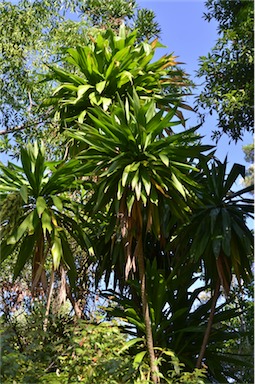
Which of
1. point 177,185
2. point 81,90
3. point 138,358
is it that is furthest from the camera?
point 81,90

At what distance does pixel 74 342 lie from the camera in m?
3.75

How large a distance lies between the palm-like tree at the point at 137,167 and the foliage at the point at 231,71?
51 cm

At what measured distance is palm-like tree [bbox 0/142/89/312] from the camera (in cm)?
468

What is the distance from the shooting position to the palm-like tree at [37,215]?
184 inches

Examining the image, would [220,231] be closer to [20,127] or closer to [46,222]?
[46,222]

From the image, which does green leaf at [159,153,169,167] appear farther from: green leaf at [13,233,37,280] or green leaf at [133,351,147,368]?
green leaf at [133,351,147,368]

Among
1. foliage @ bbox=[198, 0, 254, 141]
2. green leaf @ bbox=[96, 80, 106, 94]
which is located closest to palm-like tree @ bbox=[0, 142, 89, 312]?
green leaf @ bbox=[96, 80, 106, 94]

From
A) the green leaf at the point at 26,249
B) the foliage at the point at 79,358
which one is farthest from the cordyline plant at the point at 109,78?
the foliage at the point at 79,358

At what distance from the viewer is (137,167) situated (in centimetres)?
452

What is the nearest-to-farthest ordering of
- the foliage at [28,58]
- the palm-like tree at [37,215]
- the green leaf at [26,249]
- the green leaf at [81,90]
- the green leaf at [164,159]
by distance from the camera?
the green leaf at [164,159] → the palm-like tree at [37,215] → the green leaf at [26,249] → the green leaf at [81,90] → the foliage at [28,58]

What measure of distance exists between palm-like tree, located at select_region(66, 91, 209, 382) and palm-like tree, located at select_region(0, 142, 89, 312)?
40 cm

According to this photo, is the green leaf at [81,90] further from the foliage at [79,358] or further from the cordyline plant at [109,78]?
the foliage at [79,358]

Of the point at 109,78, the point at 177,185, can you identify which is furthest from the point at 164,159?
the point at 109,78

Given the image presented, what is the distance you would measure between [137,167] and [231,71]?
1333 mm
